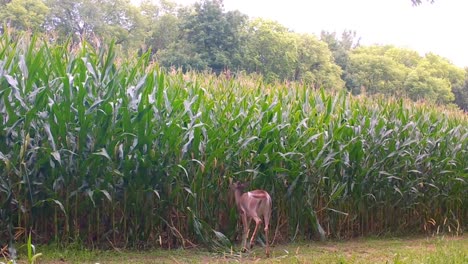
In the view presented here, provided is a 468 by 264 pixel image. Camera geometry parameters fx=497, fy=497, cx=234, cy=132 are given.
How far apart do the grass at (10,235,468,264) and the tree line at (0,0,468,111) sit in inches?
642

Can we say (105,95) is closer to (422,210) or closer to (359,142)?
(359,142)

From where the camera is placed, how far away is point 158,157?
523 centimetres

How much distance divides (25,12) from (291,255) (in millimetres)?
32065

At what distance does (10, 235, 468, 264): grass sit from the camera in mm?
4734

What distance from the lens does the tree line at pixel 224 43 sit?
31.3 meters

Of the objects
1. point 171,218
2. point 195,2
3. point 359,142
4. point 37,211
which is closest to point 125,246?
point 171,218

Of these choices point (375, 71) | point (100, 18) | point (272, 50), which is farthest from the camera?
point (375, 71)

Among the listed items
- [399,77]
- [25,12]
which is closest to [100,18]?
[25,12]

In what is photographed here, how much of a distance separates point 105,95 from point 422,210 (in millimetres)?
5424

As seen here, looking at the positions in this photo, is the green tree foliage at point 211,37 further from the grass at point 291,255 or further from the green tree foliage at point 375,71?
the grass at point 291,255

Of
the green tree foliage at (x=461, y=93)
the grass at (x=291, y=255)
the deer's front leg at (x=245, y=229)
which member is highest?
the green tree foliage at (x=461, y=93)

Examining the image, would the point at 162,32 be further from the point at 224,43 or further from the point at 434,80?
the point at 434,80

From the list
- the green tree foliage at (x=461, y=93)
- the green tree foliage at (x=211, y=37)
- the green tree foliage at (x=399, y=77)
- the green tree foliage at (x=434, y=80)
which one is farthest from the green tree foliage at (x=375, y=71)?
the green tree foliage at (x=211, y=37)

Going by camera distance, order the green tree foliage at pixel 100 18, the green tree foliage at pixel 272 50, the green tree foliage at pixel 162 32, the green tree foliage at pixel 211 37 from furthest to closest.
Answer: the green tree foliage at pixel 162 32 → the green tree foliage at pixel 272 50 → the green tree foliage at pixel 100 18 → the green tree foliage at pixel 211 37
